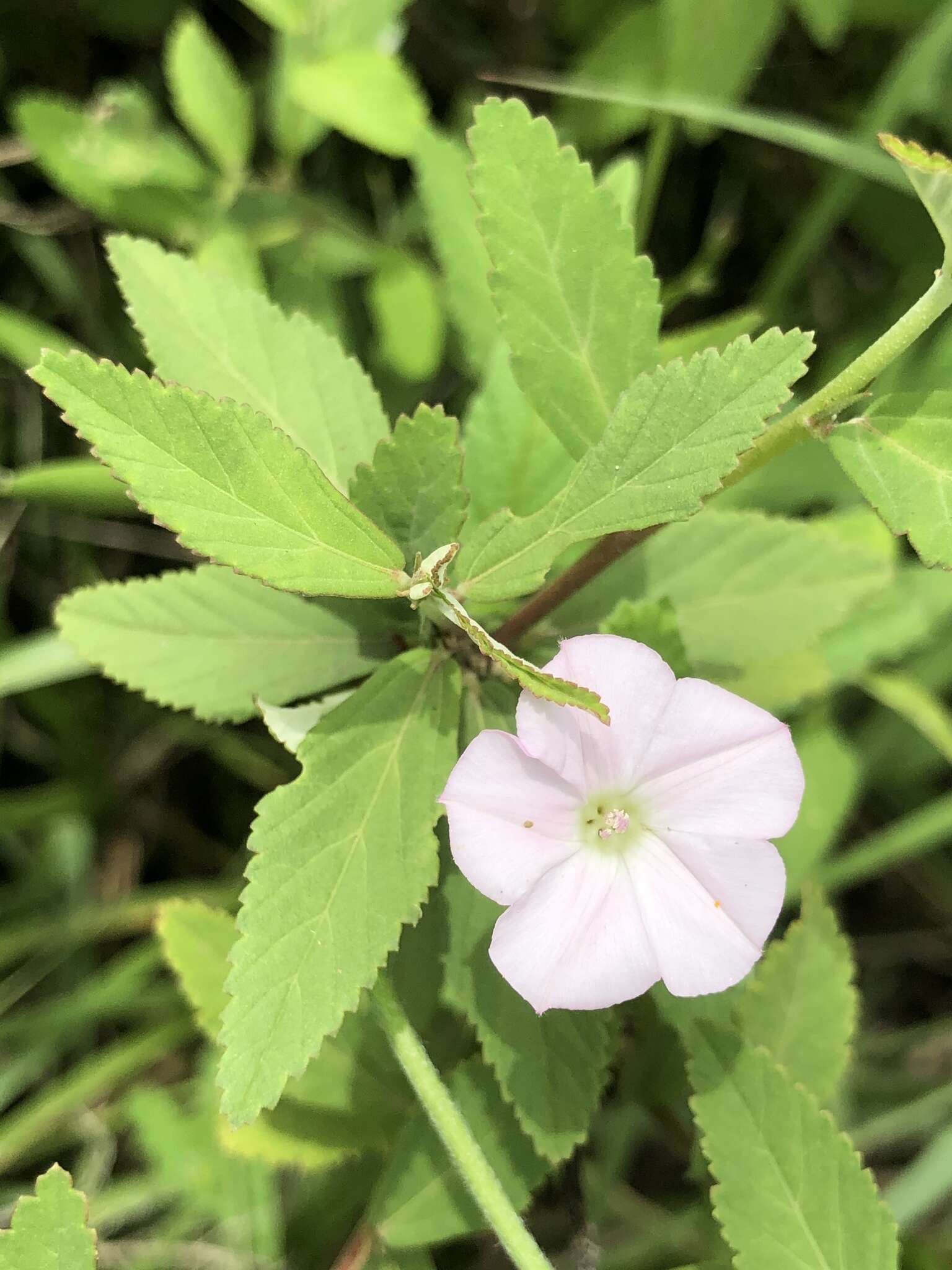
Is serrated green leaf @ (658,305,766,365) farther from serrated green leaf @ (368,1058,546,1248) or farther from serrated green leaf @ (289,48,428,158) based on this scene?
serrated green leaf @ (368,1058,546,1248)

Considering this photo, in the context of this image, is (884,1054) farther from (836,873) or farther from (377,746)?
(377,746)

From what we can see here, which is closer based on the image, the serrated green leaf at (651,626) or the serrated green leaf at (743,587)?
the serrated green leaf at (651,626)

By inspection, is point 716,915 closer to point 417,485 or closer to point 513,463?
point 417,485

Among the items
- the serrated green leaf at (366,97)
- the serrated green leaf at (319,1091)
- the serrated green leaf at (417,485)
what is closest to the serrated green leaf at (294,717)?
the serrated green leaf at (417,485)

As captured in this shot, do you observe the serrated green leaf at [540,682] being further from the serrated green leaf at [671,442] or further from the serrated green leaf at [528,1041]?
the serrated green leaf at [528,1041]

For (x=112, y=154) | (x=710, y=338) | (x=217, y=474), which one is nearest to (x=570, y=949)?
(x=217, y=474)

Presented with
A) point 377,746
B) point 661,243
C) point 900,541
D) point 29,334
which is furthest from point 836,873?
point 29,334
